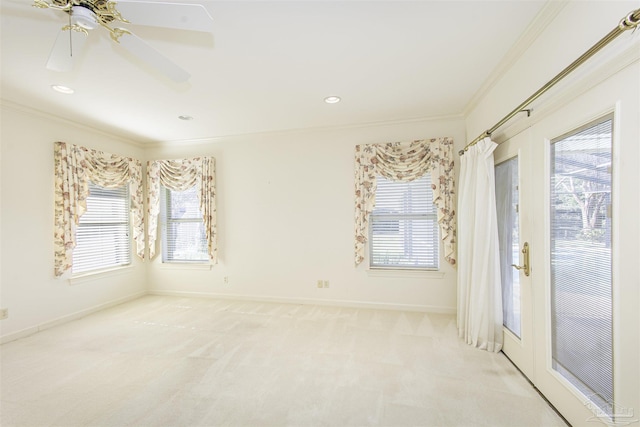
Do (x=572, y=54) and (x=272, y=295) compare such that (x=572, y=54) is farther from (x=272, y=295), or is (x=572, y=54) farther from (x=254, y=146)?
(x=272, y=295)

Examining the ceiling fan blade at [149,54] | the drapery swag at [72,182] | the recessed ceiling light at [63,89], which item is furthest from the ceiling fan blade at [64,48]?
the drapery swag at [72,182]

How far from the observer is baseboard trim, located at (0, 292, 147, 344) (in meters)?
3.03

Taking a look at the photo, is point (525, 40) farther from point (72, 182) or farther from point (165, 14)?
point (72, 182)

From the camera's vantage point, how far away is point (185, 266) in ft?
15.1

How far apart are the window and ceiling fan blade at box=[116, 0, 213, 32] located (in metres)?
3.32

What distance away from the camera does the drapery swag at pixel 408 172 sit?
11.7ft

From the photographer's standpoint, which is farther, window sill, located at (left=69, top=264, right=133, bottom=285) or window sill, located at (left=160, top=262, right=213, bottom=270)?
window sill, located at (left=160, top=262, right=213, bottom=270)

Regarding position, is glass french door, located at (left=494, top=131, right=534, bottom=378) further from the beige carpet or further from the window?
the window

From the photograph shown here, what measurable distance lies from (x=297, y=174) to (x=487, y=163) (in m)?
2.46

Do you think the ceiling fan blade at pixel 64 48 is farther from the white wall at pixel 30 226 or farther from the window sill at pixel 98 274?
the window sill at pixel 98 274

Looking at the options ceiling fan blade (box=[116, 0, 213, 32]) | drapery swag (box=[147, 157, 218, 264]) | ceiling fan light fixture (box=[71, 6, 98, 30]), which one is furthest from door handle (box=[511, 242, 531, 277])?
drapery swag (box=[147, 157, 218, 264])

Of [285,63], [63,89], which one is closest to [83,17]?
[285,63]

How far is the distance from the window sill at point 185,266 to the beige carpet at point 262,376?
42.9 inches

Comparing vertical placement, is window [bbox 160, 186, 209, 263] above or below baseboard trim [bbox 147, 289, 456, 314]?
above
